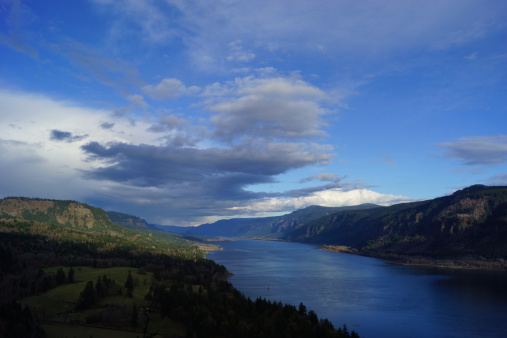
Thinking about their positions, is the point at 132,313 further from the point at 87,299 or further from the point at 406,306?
the point at 406,306

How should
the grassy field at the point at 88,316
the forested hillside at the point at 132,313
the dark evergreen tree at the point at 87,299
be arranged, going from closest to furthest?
1. the forested hillside at the point at 132,313
2. the grassy field at the point at 88,316
3. the dark evergreen tree at the point at 87,299

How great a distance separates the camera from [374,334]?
111m

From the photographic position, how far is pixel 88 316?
10800 centimetres

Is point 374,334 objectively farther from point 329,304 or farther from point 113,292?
point 113,292

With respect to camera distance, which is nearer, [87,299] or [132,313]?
[132,313]

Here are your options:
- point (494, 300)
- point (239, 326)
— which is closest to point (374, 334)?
point (239, 326)

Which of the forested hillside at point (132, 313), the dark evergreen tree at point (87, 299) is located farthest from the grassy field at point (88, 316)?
the dark evergreen tree at point (87, 299)

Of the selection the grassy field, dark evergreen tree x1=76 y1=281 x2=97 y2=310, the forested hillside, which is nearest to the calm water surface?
the forested hillside

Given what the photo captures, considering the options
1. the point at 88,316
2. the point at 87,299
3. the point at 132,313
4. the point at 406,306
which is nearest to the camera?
the point at 88,316

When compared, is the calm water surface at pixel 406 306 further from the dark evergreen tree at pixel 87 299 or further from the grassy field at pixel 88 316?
the dark evergreen tree at pixel 87 299

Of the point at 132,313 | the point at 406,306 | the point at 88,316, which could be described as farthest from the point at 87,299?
the point at 406,306

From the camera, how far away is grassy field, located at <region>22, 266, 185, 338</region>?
95.4m

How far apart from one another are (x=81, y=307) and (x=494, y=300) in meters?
167

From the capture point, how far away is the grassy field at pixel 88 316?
313 feet
